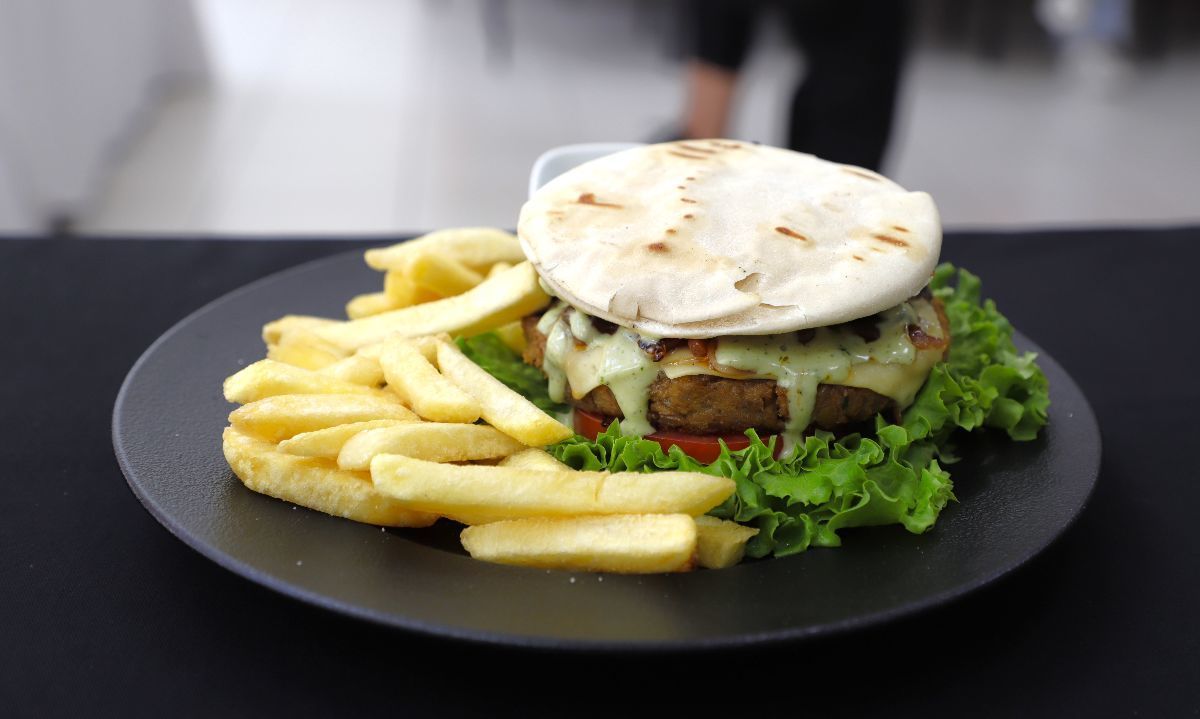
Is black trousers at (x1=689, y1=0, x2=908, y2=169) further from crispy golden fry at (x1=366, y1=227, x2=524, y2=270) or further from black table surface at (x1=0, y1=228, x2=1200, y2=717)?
black table surface at (x1=0, y1=228, x2=1200, y2=717)

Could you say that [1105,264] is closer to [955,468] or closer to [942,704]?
[955,468]

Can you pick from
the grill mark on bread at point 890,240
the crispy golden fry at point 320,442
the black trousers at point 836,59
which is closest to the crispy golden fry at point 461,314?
the crispy golden fry at point 320,442

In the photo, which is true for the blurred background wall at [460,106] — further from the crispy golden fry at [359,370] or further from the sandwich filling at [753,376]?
the crispy golden fry at [359,370]

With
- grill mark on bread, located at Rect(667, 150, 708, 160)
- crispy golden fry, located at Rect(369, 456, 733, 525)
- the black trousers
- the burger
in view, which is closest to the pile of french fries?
crispy golden fry, located at Rect(369, 456, 733, 525)

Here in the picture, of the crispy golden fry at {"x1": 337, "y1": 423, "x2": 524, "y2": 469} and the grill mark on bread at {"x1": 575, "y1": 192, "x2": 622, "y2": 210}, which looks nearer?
the crispy golden fry at {"x1": 337, "y1": 423, "x2": 524, "y2": 469}

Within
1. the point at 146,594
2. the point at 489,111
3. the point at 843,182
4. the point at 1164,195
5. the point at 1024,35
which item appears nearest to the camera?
the point at 146,594

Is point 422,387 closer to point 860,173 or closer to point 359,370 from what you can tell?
point 359,370

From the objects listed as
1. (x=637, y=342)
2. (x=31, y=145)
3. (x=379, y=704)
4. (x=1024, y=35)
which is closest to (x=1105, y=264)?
(x=637, y=342)
